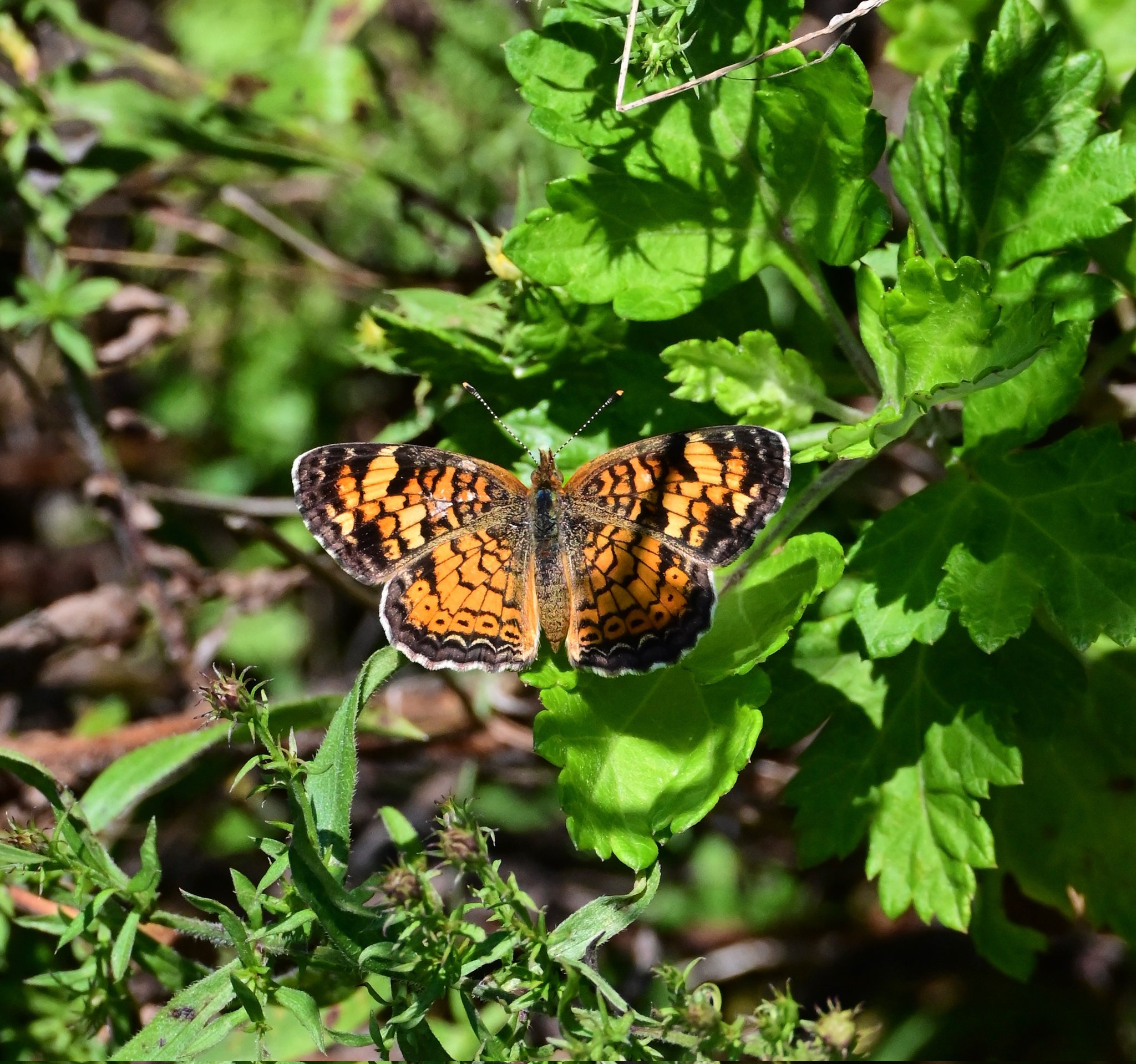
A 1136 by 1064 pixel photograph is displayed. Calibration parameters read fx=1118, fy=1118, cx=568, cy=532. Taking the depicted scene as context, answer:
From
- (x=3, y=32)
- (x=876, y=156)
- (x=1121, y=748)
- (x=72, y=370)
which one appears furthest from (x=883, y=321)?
(x=3, y=32)

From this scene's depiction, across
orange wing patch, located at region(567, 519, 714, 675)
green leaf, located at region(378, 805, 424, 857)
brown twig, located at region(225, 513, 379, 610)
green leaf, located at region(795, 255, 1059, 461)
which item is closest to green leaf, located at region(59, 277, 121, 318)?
brown twig, located at region(225, 513, 379, 610)

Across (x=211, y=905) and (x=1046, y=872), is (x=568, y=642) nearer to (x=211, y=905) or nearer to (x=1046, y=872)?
(x=211, y=905)

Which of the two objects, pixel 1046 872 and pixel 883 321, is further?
pixel 1046 872

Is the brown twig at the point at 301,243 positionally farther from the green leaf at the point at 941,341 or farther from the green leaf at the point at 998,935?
the green leaf at the point at 998,935

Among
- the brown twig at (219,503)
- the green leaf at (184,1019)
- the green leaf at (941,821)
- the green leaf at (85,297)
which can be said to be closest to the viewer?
the green leaf at (184,1019)

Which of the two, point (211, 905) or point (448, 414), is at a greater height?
point (448, 414)

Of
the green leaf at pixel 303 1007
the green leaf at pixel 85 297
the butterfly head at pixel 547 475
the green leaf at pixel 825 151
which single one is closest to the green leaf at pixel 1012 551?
the green leaf at pixel 825 151

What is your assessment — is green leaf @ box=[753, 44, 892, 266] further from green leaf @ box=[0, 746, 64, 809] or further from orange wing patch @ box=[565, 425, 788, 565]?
green leaf @ box=[0, 746, 64, 809]
